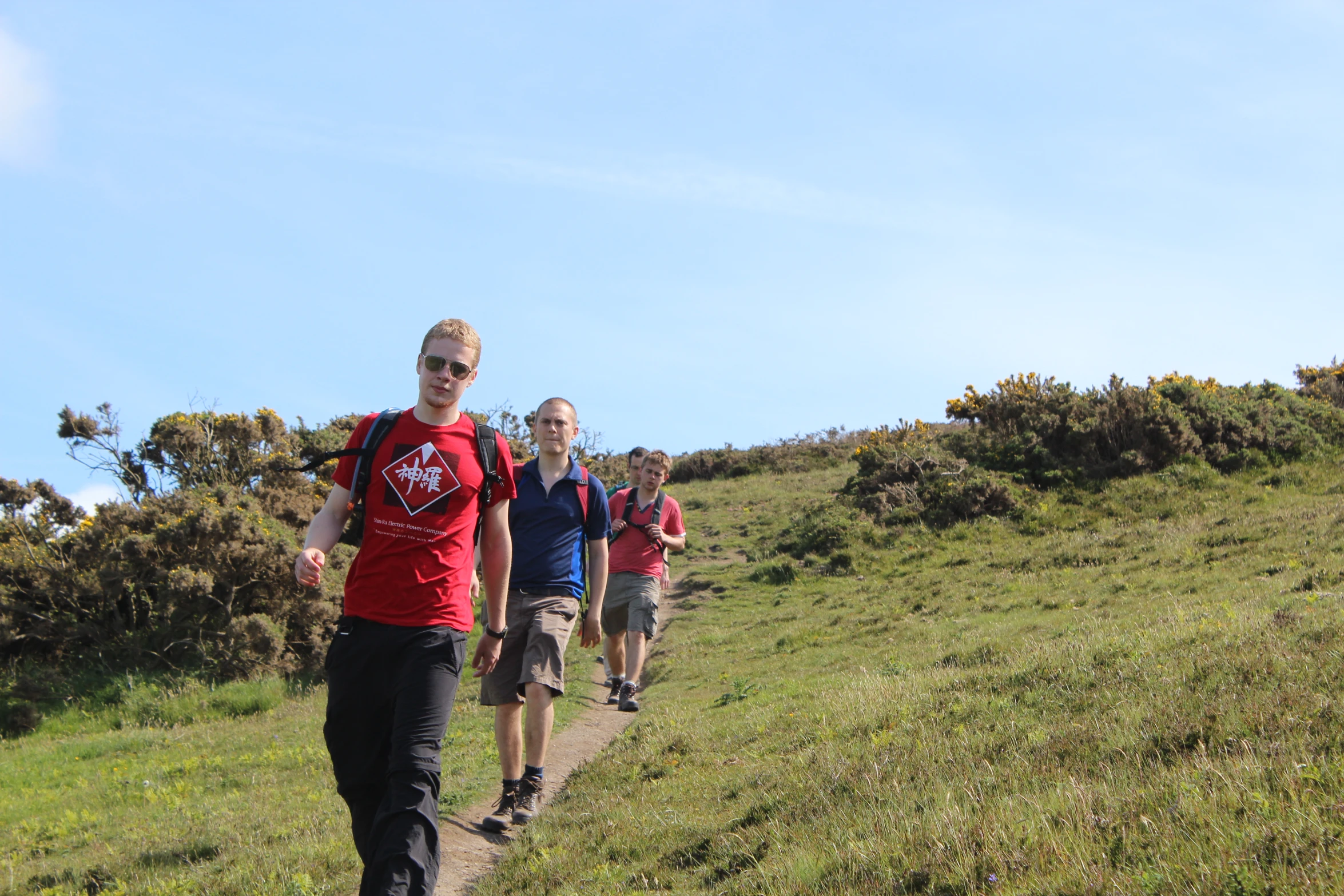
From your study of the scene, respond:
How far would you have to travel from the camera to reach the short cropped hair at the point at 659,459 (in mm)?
9773

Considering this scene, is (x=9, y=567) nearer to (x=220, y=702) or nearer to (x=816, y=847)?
(x=220, y=702)

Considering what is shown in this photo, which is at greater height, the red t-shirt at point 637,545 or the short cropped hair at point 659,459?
the short cropped hair at point 659,459

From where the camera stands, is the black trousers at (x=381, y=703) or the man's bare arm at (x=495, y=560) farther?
the man's bare arm at (x=495, y=560)

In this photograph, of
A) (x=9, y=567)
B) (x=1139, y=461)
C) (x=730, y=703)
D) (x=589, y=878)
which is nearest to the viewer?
(x=589, y=878)

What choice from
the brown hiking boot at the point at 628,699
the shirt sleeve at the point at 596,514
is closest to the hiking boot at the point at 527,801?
the shirt sleeve at the point at 596,514

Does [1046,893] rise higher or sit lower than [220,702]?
higher

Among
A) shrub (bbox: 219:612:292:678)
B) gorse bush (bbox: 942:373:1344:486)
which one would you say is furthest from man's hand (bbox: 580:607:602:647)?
gorse bush (bbox: 942:373:1344:486)

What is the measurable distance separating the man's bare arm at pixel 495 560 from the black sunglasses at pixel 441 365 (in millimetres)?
683

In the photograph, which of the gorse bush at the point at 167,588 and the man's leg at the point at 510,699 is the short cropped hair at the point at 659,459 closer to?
the man's leg at the point at 510,699

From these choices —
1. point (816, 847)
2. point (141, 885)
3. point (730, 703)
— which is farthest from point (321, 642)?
point (816, 847)

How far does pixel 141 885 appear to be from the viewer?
18.9 ft

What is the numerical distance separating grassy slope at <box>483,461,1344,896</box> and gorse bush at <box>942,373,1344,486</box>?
587 cm

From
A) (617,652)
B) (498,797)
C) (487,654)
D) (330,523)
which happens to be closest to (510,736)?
(498,797)

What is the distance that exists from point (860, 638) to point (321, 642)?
8409 millimetres
